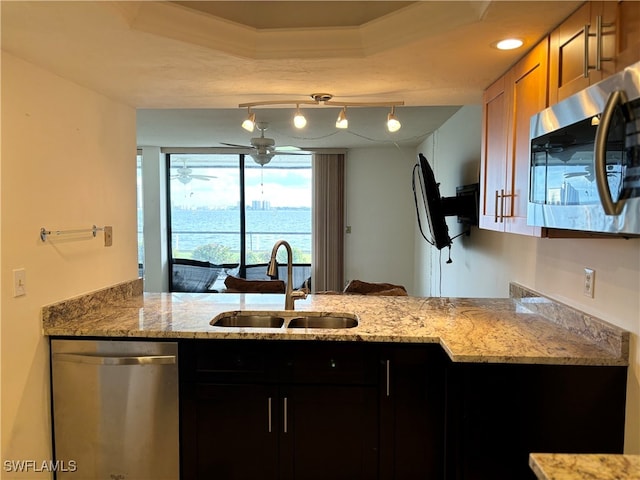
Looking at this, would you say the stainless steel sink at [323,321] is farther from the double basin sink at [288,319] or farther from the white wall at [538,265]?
the white wall at [538,265]

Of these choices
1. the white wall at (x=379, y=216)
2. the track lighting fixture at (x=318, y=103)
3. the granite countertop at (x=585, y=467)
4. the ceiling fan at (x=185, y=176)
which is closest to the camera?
the granite countertop at (x=585, y=467)

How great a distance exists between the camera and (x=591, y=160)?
1.19m

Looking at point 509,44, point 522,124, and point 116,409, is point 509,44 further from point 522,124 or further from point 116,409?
point 116,409

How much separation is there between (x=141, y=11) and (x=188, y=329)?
1334 millimetres

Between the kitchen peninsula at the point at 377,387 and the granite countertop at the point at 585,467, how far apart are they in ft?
2.04

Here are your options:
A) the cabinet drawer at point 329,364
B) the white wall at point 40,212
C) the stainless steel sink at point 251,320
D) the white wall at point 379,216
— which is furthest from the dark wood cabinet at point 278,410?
the white wall at point 379,216

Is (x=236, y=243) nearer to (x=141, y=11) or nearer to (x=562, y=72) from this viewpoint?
(x=141, y=11)

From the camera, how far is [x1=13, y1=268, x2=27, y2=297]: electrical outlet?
1837mm

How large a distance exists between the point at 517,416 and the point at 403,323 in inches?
24.8

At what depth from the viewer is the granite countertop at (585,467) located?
0.92 metres

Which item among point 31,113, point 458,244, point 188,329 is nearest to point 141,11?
point 31,113

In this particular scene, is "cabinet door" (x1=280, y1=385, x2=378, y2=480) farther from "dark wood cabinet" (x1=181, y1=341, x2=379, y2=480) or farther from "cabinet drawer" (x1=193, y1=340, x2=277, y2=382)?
"cabinet drawer" (x1=193, y1=340, x2=277, y2=382)

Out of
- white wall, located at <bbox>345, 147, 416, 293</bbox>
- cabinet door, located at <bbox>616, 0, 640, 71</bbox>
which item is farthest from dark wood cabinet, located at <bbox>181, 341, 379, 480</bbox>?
white wall, located at <bbox>345, 147, 416, 293</bbox>

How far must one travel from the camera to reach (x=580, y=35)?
1.39 meters
